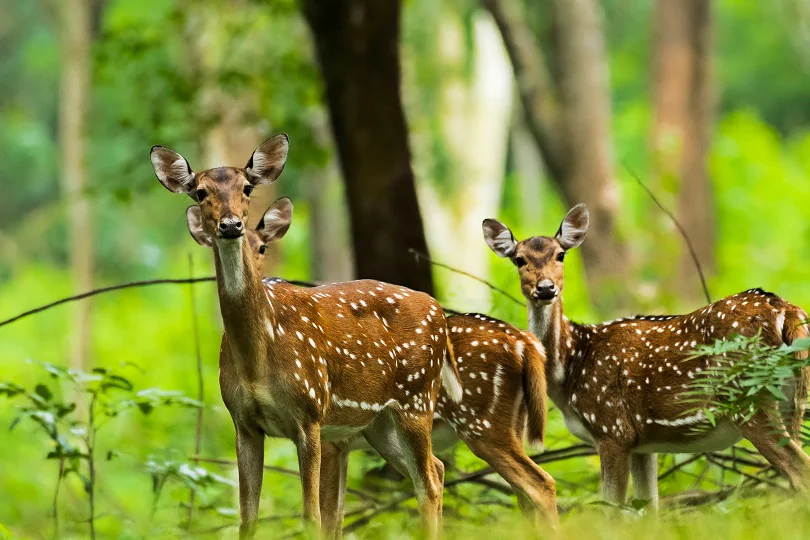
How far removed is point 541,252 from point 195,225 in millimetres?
2030

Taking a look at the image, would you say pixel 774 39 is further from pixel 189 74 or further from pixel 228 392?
pixel 228 392

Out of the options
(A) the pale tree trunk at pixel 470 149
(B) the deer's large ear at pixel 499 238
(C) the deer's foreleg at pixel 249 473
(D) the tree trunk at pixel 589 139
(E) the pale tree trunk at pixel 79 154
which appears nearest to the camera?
(C) the deer's foreleg at pixel 249 473

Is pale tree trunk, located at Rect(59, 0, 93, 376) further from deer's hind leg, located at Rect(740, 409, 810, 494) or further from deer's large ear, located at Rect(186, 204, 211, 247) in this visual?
deer's hind leg, located at Rect(740, 409, 810, 494)

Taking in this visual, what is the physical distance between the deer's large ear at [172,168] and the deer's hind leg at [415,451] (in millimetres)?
1582

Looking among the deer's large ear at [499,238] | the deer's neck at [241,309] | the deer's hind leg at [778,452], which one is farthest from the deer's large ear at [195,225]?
the deer's hind leg at [778,452]

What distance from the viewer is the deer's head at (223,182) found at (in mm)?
5902

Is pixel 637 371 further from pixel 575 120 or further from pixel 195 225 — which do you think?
pixel 575 120

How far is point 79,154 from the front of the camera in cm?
1956

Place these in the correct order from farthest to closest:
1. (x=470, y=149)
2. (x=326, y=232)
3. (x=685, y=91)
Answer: (x=470, y=149) → (x=326, y=232) → (x=685, y=91)

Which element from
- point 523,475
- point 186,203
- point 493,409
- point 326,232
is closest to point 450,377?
point 493,409

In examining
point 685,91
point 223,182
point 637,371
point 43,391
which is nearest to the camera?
point 223,182

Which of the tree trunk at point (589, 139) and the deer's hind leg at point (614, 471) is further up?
the tree trunk at point (589, 139)

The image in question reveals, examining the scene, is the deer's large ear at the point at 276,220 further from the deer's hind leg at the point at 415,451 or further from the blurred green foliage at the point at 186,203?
the deer's hind leg at the point at 415,451

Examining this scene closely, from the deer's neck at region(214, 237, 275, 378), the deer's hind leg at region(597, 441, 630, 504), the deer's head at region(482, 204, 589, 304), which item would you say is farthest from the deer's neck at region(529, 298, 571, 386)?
the deer's neck at region(214, 237, 275, 378)
